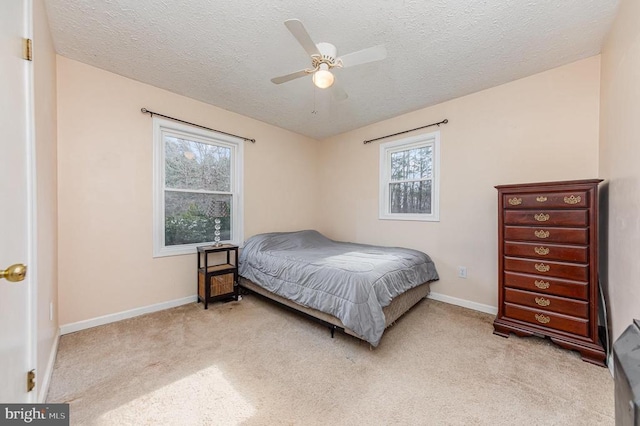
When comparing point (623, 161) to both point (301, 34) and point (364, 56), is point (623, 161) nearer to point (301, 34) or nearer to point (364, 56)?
point (364, 56)

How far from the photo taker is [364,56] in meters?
1.81

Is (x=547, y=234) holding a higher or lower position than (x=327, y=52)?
lower

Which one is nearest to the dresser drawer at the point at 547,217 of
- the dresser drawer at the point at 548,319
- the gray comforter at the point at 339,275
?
the dresser drawer at the point at 548,319

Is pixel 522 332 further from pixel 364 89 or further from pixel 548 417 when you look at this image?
pixel 364 89

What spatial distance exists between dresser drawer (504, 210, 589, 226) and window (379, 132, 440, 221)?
3.28 feet

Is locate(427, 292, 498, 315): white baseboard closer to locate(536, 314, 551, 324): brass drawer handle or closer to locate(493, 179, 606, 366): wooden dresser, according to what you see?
locate(493, 179, 606, 366): wooden dresser

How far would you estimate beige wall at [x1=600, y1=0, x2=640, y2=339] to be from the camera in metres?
1.48

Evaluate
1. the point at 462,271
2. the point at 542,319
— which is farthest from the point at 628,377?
the point at 462,271

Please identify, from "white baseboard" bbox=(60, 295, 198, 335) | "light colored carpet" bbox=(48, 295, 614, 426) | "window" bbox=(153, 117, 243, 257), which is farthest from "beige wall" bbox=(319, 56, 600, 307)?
"white baseboard" bbox=(60, 295, 198, 335)

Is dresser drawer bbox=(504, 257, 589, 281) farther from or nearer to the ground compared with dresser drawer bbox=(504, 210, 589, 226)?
Answer: nearer to the ground

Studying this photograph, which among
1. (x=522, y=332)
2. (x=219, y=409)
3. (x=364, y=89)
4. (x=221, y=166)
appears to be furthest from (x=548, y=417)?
(x=221, y=166)

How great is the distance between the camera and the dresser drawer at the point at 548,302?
1.93 meters

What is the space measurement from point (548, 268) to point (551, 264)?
4 cm

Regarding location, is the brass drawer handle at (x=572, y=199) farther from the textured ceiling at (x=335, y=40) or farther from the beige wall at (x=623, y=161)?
the textured ceiling at (x=335, y=40)
